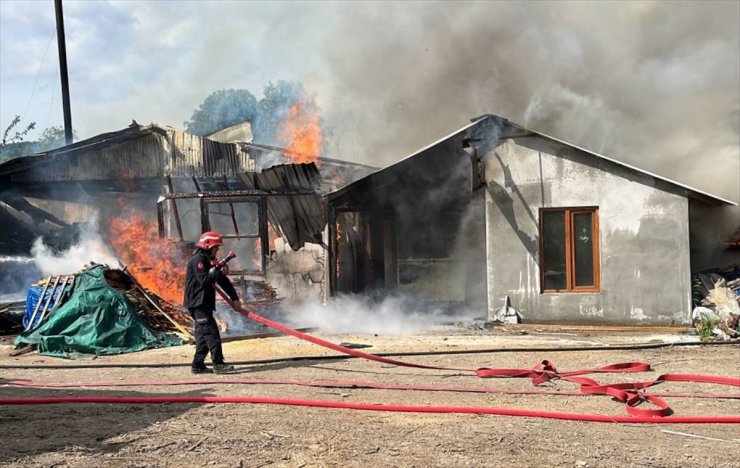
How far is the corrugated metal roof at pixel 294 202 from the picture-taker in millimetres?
13219

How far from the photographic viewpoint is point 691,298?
37.0 ft

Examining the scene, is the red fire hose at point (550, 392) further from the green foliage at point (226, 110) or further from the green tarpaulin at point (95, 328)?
the green foliage at point (226, 110)

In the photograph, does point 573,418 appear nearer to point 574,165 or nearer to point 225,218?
point 574,165

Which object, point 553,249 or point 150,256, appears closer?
point 553,249

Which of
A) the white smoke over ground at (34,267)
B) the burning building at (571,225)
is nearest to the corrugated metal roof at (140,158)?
the white smoke over ground at (34,267)

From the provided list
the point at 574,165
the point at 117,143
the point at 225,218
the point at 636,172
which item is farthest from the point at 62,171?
the point at 636,172

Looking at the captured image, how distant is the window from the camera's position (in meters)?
11.8

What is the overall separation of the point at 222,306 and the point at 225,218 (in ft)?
12.5

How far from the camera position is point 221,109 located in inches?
1578

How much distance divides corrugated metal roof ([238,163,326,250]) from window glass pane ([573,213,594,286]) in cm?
511

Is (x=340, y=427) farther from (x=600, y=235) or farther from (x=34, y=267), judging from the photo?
(x=34, y=267)

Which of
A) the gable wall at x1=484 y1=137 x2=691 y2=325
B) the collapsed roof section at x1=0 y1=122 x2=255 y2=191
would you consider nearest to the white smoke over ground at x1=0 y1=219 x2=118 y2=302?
the collapsed roof section at x1=0 y1=122 x2=255 y2=191

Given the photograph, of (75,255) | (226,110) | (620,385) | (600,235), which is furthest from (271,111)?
(620,385)

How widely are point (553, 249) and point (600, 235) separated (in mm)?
848
